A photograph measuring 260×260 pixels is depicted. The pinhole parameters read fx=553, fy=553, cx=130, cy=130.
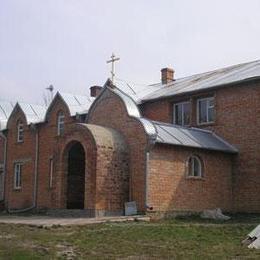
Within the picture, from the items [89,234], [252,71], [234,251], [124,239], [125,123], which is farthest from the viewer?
[252,71]

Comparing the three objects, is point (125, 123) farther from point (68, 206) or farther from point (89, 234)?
point (89, 234)

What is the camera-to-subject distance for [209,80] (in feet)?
85.3

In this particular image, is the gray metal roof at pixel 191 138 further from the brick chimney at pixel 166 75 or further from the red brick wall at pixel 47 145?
the brick chimney at pixel 166 75

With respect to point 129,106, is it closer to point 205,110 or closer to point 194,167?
point 194,167

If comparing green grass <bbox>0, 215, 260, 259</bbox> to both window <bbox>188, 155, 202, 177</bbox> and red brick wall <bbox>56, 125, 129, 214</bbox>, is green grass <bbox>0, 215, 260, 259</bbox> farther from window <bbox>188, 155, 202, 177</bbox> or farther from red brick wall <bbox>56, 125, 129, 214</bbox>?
window <bbox>188, 155, 202, 177</bbox>

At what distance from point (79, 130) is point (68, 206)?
3.47 meters

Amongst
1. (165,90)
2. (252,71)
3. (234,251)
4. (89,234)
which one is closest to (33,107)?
(165,90)

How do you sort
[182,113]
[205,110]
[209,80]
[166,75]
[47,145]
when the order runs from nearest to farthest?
[205,110] < [182,113] < [209,80] < [47,145] < [166,75]

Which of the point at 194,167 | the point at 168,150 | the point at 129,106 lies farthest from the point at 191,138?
the point at 129,106

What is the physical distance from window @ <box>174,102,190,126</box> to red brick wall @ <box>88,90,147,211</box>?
380cm

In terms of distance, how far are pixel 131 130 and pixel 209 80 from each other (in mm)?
6171

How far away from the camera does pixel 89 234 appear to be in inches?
564

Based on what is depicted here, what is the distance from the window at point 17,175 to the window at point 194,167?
13152 millimetres

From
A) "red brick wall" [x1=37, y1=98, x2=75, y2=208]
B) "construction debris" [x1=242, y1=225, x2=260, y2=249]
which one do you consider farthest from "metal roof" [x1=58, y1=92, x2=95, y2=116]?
"construction debris" [x1=242, y1=225, x2=260, y2=249]
